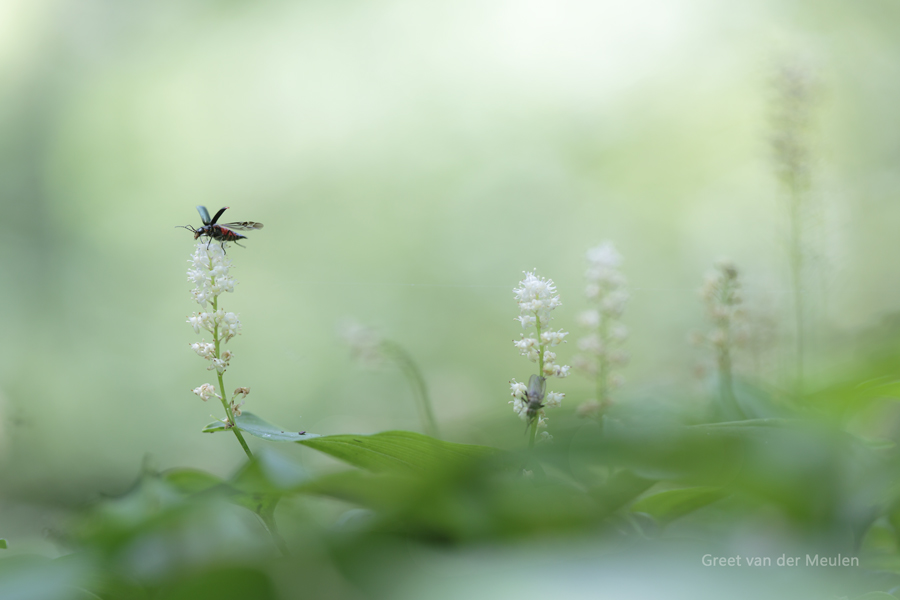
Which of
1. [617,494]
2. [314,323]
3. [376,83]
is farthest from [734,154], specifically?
[617,494]

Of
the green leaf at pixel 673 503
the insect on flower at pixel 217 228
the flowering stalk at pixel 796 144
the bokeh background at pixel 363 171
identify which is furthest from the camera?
the bokeh background at pixel 363 171

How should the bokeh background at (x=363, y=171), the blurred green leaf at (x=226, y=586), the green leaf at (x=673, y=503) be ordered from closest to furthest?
the blurred green leaf at (x=226, y=586) → the green leaf at (x=673, y=503) → the bokeh background at (x=363, y=171)

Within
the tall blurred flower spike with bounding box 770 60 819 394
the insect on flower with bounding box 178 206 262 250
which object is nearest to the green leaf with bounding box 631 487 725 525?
the insect on flower with bounding box 178 206 262 250

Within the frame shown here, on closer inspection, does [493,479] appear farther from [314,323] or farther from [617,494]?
[314,323]

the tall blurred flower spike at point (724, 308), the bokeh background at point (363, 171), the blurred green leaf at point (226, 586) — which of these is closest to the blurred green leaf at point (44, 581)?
the blurred green leaf at point (226, 586)

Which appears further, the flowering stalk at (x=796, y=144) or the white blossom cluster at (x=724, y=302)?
the flowering stalk at (x=796, y=144)

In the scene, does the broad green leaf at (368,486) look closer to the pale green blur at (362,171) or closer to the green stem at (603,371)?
the green stem at (603,371)

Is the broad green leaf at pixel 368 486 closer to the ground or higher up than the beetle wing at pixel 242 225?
closer to the ground

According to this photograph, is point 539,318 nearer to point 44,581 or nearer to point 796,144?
point 44,581
